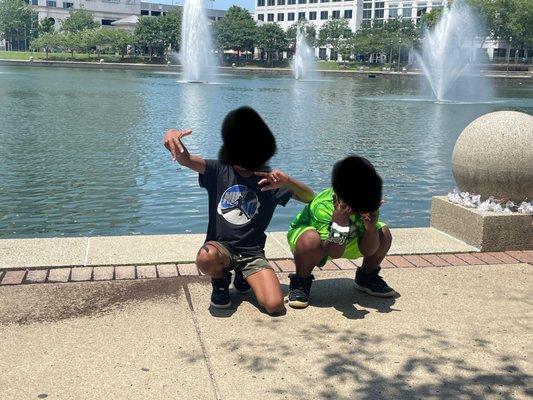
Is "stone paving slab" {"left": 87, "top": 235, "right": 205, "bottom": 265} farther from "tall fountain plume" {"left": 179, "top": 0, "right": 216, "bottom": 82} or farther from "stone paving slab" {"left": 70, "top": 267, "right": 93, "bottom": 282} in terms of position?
"tall fountain plume" {"left": 179, "top": 0, "right": 216, "bottom": 82}

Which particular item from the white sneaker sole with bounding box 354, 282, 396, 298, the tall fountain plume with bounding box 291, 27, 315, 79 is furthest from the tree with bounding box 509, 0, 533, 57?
the white sneaker sole with bounding box 354, 282, 396, 298

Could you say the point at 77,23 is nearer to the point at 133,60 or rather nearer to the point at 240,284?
the point at 133,60

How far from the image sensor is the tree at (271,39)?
352ft

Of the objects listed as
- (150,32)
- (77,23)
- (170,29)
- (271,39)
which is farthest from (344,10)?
(77,23)

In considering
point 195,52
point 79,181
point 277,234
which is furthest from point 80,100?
point 195,52

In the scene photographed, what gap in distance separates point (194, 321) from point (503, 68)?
311 feet

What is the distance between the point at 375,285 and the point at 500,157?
7.48ft

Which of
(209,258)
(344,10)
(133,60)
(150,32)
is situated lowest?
(209,258)

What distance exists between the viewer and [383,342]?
4.32 meters

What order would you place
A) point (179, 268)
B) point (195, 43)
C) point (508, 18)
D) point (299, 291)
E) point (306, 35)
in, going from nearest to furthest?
point (299, 291) < point (179, 268) < point (195, 43) < point (508, 18) < point (306, 35)

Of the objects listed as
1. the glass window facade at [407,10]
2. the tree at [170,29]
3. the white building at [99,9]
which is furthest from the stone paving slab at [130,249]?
the white building at [99,9]

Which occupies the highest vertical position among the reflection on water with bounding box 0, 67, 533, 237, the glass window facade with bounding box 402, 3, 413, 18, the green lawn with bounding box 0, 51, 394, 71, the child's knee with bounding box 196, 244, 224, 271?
the glass window facade with bounding box 402, 3, 413, 18

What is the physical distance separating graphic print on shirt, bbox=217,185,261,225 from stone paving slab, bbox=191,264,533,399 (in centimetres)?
68

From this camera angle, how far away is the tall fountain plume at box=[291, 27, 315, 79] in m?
74.5
